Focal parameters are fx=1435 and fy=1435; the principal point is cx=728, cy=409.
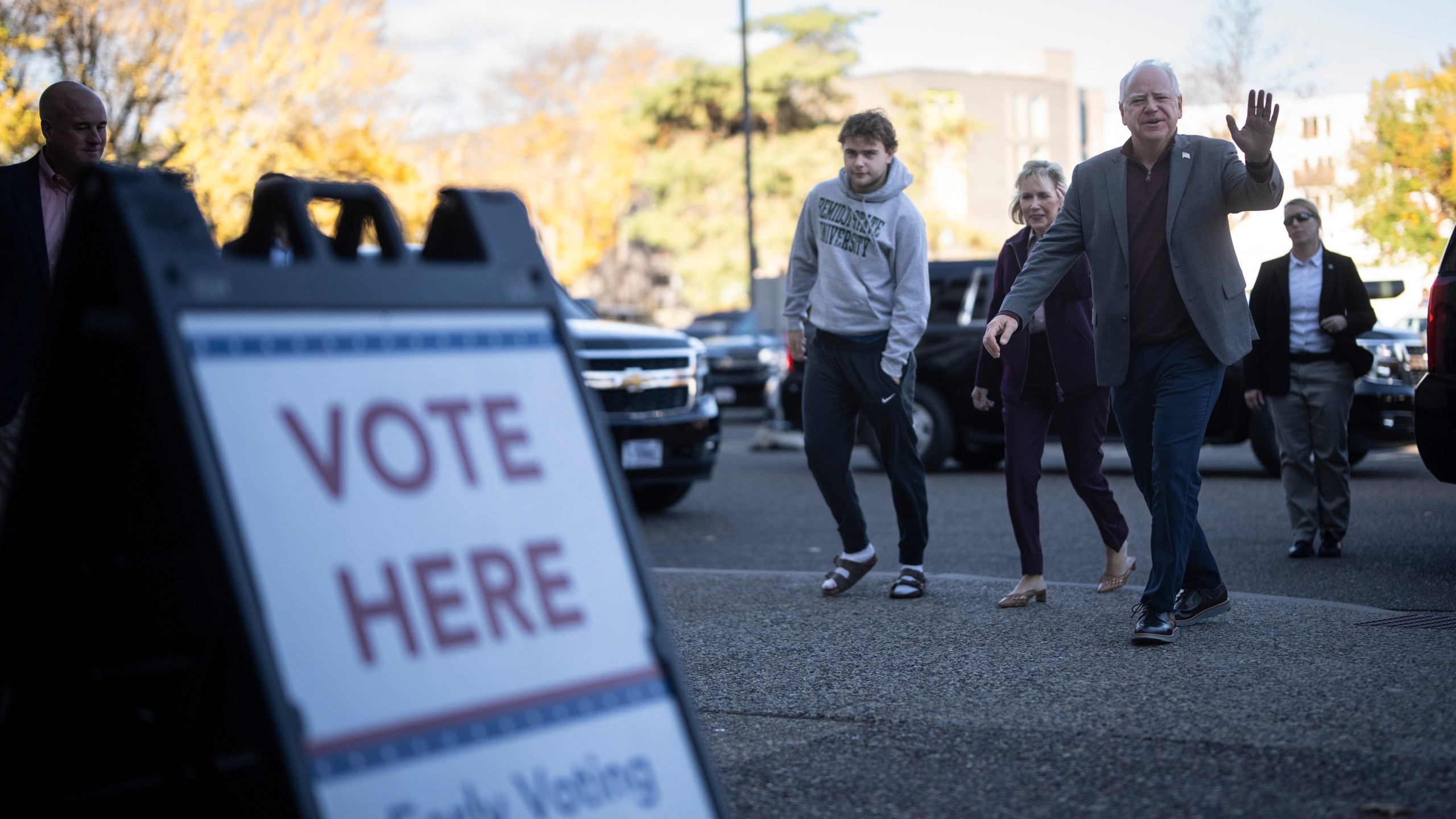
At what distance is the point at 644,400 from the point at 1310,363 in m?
4.00

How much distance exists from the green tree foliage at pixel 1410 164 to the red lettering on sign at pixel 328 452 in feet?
117

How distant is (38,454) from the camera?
7.50 feet

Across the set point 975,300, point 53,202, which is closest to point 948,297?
point 975,300

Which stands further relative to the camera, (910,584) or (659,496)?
(659,496)

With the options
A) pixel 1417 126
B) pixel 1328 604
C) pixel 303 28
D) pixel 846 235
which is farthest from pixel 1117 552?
pixel 1417 126

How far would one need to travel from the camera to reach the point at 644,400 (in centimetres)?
928

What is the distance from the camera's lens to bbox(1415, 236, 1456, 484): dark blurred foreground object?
6.30 m

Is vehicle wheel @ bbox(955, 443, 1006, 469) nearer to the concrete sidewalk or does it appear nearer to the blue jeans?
the concrete sidewalk

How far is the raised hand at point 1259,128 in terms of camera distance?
467cm

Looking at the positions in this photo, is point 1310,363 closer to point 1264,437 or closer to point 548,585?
point 1264,437

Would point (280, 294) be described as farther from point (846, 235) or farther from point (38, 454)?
point (846, 235)

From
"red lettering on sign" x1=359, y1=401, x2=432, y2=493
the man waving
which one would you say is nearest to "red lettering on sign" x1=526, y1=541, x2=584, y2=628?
"red lettering on sign" x1=359, y1=401, x2=432, y2=493

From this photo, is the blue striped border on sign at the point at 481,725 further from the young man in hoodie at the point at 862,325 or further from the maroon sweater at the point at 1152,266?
the young man in hoodie at the point at 862,325

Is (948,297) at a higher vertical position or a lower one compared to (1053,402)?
lower
